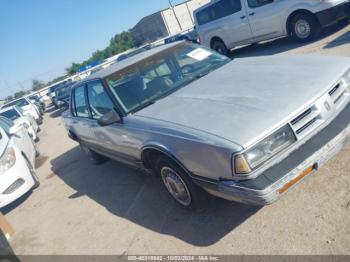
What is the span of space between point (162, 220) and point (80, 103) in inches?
105

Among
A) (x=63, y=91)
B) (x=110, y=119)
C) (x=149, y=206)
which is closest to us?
(x=110, y=119)

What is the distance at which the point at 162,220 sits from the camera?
383cm

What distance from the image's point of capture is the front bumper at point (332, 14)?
8.60 metres

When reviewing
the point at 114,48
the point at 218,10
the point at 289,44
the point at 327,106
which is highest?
the point at 218,10

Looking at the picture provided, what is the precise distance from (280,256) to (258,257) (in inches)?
7.0

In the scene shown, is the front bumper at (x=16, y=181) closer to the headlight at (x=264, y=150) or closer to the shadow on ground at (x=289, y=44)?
the headlight at (x=264, y=150)

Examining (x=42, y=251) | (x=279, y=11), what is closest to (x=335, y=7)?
(x=279, y=11)

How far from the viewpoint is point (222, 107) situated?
3.23 m

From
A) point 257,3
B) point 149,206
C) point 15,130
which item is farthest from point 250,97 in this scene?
point 257,3

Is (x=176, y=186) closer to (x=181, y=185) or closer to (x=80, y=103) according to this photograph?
(x=181, y=185)

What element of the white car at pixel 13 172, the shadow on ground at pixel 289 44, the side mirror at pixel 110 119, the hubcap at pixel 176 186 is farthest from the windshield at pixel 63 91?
the hubcap at pixel 176 186

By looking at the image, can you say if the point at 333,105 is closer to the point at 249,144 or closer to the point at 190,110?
the point at 249,144

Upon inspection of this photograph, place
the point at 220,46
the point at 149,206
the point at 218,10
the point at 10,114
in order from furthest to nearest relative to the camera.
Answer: the point at 10,114
the point at 220,46
the point at 218,10
the point at 149,206

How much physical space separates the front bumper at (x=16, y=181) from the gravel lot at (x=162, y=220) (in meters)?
0.31
